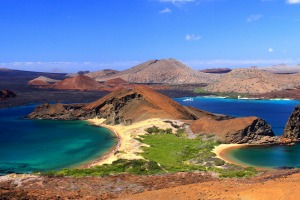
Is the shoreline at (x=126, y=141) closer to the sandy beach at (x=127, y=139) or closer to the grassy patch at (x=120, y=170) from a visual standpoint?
the sandy beach at (x=127, y=139)

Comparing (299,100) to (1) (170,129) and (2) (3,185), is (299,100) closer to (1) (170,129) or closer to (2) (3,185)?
(1) (170,129)

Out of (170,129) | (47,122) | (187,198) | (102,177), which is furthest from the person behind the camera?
(47,122)

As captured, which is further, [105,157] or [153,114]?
[153,114]

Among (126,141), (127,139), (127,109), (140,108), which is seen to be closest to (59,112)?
(127,109)

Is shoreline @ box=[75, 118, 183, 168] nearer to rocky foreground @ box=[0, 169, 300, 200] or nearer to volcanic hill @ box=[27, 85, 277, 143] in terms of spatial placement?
volcanic hill @ box=[27, 85, 277, 143]

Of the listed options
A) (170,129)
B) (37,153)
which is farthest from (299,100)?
(37,153)

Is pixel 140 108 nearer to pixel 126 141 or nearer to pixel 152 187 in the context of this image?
pixel 126 141
